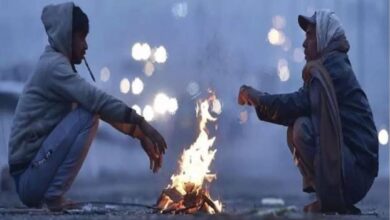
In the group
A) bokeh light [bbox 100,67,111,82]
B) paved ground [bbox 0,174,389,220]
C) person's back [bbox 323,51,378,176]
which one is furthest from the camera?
bokeh light [bbox 100,67,111,82]

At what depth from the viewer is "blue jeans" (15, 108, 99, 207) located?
5.39 metres

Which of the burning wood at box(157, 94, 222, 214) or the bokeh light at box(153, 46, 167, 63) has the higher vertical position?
the bokeh light at box(153, 46, 167, 63)

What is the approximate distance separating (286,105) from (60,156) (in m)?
1.19

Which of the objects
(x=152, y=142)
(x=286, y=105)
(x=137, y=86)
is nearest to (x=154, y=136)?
(x=152, y=142)

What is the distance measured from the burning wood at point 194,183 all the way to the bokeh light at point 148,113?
14.6 feet

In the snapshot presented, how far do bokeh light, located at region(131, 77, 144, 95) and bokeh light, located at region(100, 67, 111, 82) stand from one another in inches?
18.9

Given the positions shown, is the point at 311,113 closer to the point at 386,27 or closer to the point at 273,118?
the point at 273,118

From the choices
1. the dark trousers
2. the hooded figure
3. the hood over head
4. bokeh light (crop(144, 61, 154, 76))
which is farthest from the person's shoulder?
bokeh light (crop(144, 61, 154, 76))

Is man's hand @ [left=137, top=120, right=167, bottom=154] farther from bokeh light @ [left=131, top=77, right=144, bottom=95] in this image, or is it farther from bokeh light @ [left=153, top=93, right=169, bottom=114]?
bokeh light @ [left=131, top=77, right=144, bottom=95]

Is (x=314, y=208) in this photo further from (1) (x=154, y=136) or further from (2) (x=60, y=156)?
(2) (x=60, y=156)

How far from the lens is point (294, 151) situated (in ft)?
18.4

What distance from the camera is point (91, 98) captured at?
5.36m

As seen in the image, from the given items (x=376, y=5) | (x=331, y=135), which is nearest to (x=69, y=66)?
(x=331, y=135)

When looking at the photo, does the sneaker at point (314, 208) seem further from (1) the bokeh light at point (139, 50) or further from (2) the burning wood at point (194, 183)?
(1) the bokeh light at point (139, 50)
